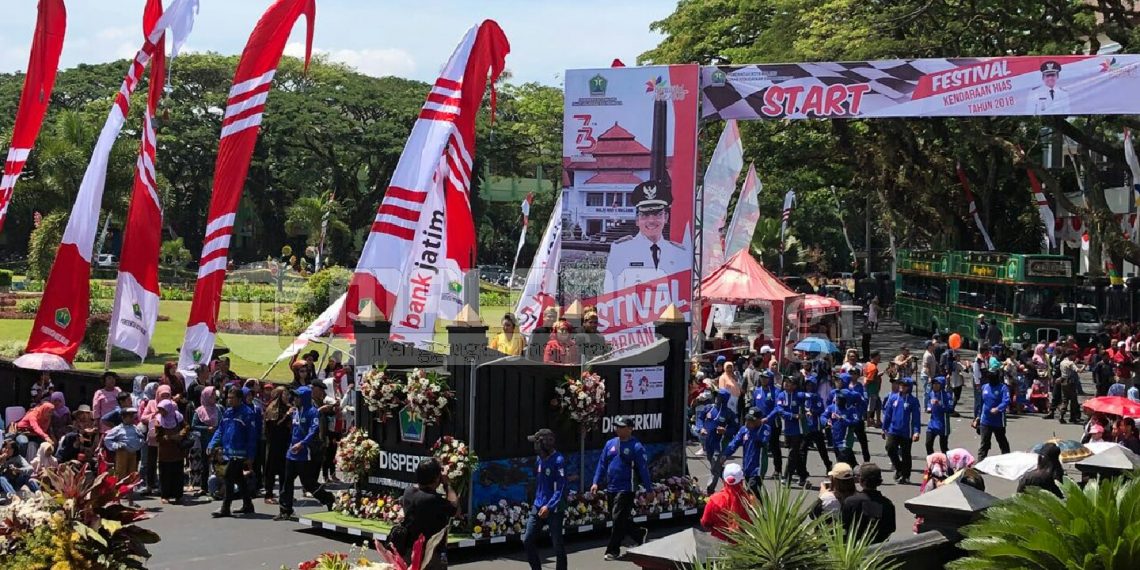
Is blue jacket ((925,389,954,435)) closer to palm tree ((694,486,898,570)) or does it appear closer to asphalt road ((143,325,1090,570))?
asphalt road ((143,325,1090,570))

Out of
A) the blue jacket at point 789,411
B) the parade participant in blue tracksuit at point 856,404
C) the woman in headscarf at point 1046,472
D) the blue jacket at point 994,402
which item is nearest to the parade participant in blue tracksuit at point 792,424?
the blue jacket at point 789,411

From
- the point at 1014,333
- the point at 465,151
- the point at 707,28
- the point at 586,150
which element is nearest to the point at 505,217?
the point at 707,28

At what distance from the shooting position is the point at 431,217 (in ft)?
52.5

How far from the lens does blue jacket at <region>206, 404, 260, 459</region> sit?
1462 centimetres

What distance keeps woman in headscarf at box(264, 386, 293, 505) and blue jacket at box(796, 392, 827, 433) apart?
22.1 ft

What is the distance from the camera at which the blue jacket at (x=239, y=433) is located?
1462 cm

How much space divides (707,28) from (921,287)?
36.7 ft

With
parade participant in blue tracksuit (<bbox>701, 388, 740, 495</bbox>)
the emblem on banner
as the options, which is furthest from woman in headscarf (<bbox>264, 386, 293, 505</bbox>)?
the emblem on banner

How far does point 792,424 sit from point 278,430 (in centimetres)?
653

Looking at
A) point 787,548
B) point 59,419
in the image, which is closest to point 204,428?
point 59,419

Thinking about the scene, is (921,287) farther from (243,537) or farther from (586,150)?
(243,537)

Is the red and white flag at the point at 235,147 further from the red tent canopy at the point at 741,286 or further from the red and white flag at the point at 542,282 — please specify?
the red tent canopy at the point at 741,286

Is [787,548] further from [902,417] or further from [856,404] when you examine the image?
[856,404]

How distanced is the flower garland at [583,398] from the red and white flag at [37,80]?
7.81 meters
